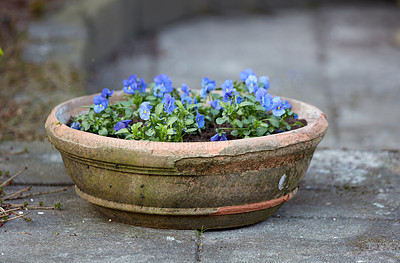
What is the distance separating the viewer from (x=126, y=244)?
2.12 meters

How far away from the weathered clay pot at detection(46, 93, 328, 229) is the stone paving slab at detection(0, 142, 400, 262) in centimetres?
8

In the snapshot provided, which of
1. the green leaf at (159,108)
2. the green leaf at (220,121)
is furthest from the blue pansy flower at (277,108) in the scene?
the green leaf at (159,108)

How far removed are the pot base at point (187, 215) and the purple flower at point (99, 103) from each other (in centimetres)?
35

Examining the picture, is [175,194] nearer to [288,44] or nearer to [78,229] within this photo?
[78,229]

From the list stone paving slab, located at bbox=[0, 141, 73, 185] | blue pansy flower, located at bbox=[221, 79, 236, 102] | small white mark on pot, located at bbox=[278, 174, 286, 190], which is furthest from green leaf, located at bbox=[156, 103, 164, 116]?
stone paving slab, located at bbox=[0, 141, 73, 185]

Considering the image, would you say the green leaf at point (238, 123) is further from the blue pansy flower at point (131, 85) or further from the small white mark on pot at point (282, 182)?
the blue pansy flower at point (131, 85)

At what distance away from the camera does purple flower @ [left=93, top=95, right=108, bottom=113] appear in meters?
2.34

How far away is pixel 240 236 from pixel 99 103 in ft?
2.65

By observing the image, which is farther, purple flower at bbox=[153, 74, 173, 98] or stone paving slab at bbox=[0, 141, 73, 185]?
stone paving slab at bbox=[0, 141, 73, 185]

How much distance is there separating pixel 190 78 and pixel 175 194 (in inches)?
137

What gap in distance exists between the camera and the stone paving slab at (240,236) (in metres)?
2.06

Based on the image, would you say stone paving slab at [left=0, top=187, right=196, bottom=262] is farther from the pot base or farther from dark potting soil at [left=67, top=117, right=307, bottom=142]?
dark potting soil at [left=67, top=117, right=307, bottom=142]

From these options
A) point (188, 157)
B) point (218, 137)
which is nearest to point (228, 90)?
point (218, 137)

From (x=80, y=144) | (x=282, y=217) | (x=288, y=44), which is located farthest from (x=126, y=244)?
(x=288, y=44)
